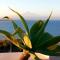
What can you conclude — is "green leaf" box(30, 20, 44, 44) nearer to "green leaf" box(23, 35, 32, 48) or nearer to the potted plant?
the potted plant

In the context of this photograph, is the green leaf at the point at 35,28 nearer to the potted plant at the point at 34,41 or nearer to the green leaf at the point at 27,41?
the potted plant at the point at 34,41

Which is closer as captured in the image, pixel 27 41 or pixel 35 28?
pixel 27 41

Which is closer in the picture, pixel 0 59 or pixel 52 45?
pixel 52 45

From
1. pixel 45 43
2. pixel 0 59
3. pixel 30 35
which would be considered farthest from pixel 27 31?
pixel 0 59

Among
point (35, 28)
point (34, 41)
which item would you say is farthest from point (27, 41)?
point (35, 28)

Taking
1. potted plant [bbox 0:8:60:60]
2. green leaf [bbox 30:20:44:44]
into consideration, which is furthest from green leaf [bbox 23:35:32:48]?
green leaf [bbox 30:20:44:44]

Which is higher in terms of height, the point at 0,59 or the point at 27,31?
the point at 27,31

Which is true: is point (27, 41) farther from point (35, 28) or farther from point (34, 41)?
point (35, 28)

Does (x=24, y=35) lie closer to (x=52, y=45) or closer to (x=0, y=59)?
(x=52, y=45)
